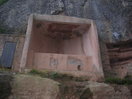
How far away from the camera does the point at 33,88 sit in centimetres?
586

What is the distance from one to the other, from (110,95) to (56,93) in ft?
5.05

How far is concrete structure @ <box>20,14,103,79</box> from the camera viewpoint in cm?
826

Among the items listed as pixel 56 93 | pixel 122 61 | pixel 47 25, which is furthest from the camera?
pixel 122 61

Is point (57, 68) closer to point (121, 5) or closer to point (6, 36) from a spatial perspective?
point (6, 36)

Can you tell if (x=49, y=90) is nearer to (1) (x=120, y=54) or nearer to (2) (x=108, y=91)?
(2) (x=108, y=91)

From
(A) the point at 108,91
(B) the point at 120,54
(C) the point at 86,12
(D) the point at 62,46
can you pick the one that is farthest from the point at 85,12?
(A) the point at 108,91

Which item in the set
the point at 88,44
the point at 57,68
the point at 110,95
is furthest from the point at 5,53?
the point at 110,95

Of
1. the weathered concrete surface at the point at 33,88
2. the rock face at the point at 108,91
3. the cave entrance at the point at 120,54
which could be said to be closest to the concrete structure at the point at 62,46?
the rock face at the point at 108,91

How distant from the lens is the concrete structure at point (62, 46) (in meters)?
8.26

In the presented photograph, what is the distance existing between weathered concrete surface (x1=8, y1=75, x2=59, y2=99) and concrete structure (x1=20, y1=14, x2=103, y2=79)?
1.56 metres

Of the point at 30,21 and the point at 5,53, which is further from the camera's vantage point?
the point at 5,53

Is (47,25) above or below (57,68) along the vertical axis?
above

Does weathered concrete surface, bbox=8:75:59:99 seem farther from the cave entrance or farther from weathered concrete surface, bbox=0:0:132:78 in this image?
weathered concrete surface, bbox=0:0:132:78

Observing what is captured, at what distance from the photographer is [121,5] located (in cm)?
1235
